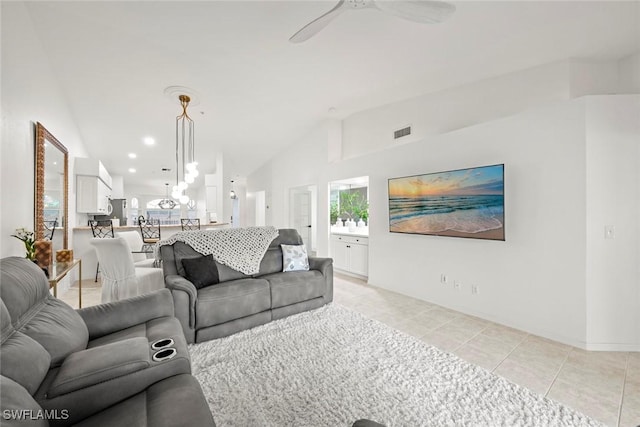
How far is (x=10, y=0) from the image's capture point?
2432 mm

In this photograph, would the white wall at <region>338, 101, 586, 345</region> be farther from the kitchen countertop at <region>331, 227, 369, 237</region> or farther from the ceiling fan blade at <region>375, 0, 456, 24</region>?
the ceiling fan blade at <region>375, 0, 456, 24</region>

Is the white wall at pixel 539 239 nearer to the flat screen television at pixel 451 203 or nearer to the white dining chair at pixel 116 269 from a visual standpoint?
the flat screen television at pixel 451 203

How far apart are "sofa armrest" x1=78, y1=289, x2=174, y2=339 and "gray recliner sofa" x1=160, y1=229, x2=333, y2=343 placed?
307 millimetres

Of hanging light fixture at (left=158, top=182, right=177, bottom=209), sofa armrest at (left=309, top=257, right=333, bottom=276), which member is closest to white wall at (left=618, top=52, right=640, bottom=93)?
sofa armrest at (left=309, top=257, right=333, bottom=276)

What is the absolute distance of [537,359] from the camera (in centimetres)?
230

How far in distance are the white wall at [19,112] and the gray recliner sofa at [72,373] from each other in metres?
1.36

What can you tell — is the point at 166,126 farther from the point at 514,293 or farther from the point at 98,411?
the point at 514,293

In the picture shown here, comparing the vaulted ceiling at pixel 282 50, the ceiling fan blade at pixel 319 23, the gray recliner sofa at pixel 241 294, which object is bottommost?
the gray recliner sofa at pixel 241 294

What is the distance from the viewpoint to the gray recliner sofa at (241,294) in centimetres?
246

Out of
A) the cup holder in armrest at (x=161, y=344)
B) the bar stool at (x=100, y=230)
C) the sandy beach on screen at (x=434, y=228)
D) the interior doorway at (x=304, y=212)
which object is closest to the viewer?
the cup holder in armrest at (x=161, y=344)

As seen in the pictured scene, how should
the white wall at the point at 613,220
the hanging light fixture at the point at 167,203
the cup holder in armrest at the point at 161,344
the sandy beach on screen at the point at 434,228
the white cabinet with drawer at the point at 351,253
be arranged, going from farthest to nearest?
the hanging light fixture at the point at 167,203
the white cabinet with drawer at the point at 351,253
the sandy beach on screen at the point at 434,228
the white wall at the point at 613,220
the cup holder in armrest at the point at 161,344

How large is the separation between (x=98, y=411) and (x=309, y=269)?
2534mm

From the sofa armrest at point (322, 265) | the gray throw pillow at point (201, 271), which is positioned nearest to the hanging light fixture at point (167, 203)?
the gray throw pillow at point (201, 271)

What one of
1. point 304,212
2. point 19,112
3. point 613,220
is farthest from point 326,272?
point 304,212
